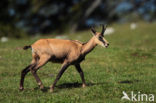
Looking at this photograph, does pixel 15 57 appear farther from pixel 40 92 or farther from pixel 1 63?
pixel 40 92

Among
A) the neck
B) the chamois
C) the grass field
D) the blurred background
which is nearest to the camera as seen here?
the grass field

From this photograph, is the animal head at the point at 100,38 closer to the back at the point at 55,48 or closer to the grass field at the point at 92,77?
the back at the point at 55,48

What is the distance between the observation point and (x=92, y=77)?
1728cm

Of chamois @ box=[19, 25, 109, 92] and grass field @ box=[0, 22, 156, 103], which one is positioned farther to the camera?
chamois @ box=[19, 25, 109, 92]

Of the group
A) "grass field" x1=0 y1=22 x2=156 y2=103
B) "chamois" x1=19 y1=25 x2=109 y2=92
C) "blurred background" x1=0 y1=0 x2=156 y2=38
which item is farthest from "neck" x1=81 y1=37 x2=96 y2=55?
"blurred background" x1=0 y1=0 x2=156 y2=38

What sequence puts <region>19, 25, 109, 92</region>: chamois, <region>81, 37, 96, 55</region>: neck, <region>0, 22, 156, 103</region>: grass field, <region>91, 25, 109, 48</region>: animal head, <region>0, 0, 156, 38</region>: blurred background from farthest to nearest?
1. <region>0, 0, 156, 38</region>: blurred background
2. <region>81, 37, 96, 55</region>: neck
3. <region>91, 25, 109, 48</region>: animal head
4. <region>19, 25, 109, 92</region>: chamois
5. <region>0, 22, 156, 103</region>: grass field

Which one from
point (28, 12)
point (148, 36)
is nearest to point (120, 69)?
point (148, 36)

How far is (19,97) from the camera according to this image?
13430mm

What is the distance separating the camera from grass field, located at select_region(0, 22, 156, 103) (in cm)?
1341

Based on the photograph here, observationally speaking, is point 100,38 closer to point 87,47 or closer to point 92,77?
point 87,47

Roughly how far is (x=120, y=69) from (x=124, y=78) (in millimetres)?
2318

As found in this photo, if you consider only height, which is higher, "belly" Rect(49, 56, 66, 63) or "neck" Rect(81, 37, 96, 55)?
"neck" Rect(81, 37, 96, 55)

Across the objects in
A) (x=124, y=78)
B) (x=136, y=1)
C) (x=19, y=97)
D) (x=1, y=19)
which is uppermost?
(x=136, y=1)

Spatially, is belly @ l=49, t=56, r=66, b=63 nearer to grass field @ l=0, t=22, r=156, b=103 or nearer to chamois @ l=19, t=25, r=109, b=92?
chamois @ l=19, t=25, r=109, b=92
